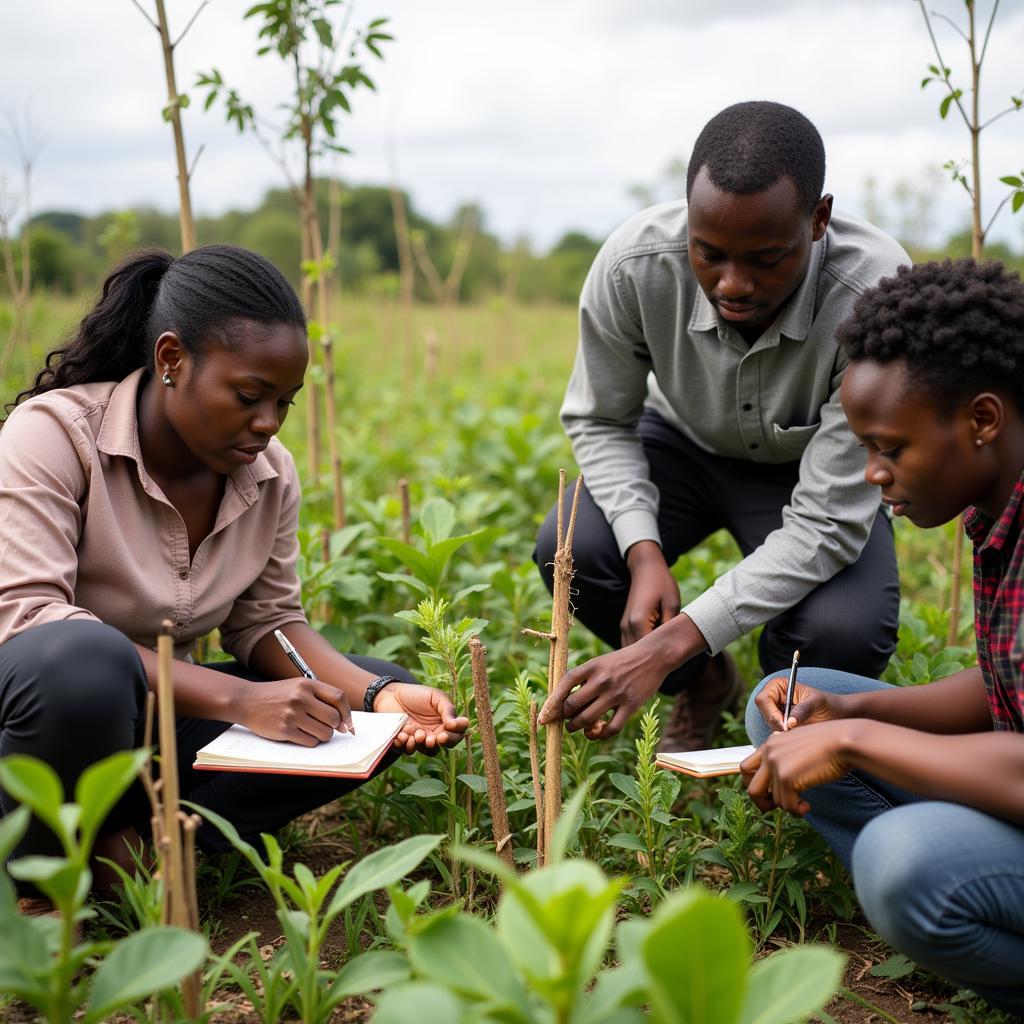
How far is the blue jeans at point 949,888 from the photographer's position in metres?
1.57

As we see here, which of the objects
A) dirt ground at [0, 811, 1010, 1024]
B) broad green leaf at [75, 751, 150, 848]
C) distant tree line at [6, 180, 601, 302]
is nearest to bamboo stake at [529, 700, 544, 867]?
dirt ground at [0, 811, 1010, 1024]

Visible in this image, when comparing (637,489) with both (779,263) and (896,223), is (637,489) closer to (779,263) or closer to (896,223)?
(779,263)

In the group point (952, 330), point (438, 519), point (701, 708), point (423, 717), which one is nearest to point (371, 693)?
point (423, 717)

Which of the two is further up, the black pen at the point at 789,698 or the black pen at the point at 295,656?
the black pen at the point at 295,656

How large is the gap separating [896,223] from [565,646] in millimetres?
7449

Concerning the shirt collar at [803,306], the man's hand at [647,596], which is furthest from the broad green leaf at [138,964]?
the shirt collar at [803,306]

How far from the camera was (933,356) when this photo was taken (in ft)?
5.81

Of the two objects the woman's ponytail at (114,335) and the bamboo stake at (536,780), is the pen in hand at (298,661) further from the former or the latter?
the woman's ponytail at (114,335)

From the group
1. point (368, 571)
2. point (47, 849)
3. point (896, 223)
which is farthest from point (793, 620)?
point (896, 223)

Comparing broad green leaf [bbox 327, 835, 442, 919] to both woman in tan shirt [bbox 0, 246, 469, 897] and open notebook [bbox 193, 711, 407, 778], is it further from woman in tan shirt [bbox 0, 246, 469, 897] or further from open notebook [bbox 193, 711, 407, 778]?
woman in tan shirt [bbox 0, 246, 469, 897]

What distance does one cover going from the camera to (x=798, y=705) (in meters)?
2.02

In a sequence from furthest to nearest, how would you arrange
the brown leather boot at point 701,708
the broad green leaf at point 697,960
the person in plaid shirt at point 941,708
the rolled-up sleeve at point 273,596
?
the brown leather boot at point 701,708, the rolled-up sleeve at point 273,596, the person in plaid shirt at point 941,708, the broad green leaf at point 697,960

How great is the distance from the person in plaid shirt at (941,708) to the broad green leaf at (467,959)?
23.9 inches

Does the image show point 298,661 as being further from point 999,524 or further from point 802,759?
point 999,524
